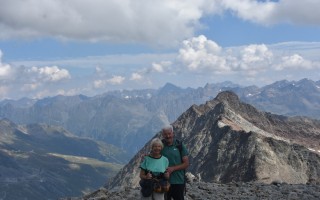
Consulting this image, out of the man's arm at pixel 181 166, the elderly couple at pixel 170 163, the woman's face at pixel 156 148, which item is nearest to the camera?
the woman's face at pixel 156 148

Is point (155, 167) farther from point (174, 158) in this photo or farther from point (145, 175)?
point (174, 158)

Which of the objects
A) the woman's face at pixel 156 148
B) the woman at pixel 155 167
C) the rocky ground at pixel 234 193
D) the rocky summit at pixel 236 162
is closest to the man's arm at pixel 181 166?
the woman at pixel 155 167

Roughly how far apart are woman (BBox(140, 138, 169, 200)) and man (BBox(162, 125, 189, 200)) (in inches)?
36.9

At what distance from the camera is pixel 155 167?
1691 centimetres

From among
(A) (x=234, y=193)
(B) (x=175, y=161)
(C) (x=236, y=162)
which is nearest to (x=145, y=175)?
(B) (x=175, y=161)

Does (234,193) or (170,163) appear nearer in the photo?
(170,163)

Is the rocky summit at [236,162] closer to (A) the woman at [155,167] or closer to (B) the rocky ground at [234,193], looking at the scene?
(B) the rocky ground at [234,193]

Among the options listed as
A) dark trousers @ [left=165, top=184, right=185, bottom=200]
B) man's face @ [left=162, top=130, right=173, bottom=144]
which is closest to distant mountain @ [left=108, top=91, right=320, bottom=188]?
dark trousers @ [left=165, top=184, right=185, bottom=200]

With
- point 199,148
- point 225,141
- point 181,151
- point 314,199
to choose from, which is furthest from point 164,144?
point 199,148

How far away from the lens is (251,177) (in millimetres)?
95375

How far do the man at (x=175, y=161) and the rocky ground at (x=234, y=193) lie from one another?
726cm

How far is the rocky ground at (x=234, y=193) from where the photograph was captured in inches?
1029

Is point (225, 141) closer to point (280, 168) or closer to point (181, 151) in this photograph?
point (280, 168)

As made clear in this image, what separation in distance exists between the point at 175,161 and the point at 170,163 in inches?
8.2
